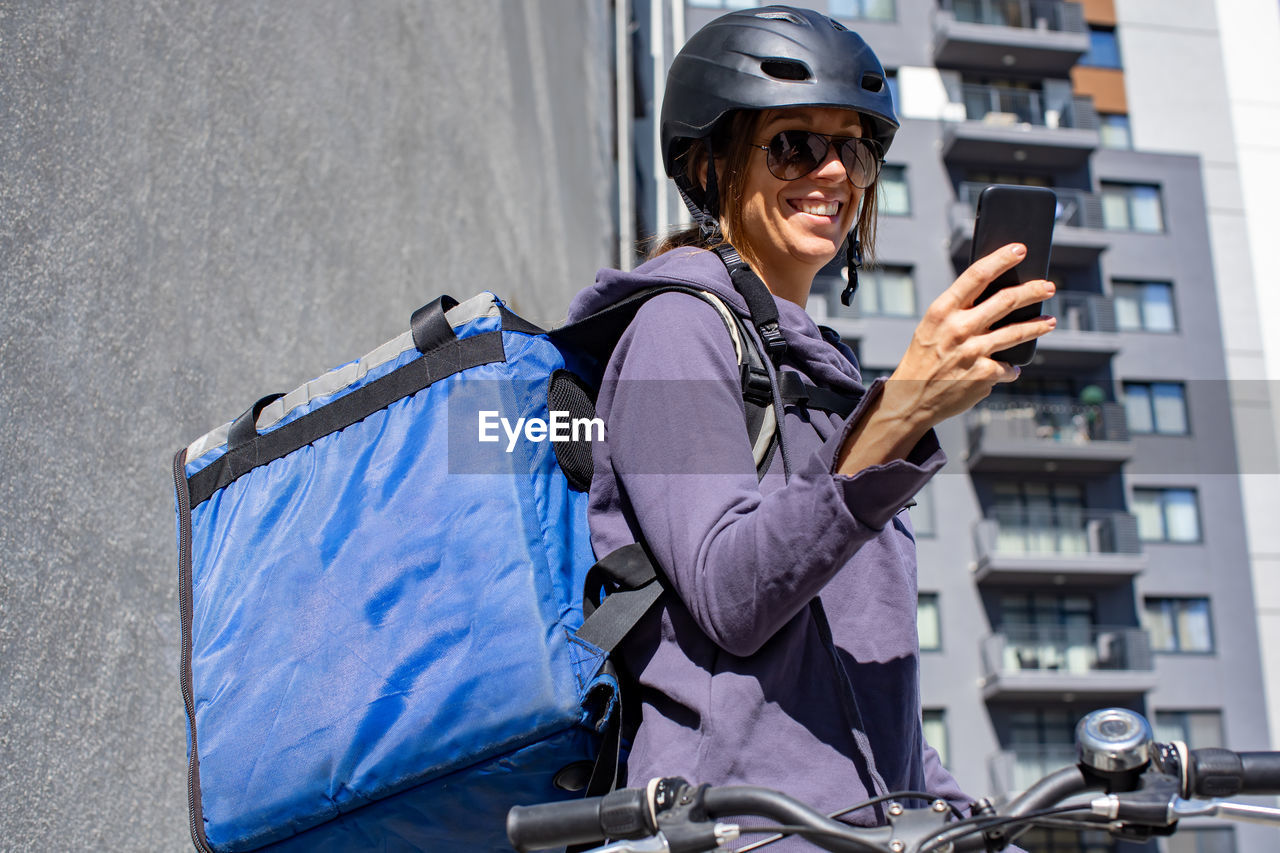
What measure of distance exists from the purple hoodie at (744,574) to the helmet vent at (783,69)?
20.6 inches

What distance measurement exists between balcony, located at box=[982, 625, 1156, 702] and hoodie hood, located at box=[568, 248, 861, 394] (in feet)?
91.8

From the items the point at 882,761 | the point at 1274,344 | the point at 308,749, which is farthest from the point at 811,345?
the point at 1274,344

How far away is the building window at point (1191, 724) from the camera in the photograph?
29000 millimetres

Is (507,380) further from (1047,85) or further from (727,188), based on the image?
(1047,85)

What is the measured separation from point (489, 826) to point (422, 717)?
27 cm

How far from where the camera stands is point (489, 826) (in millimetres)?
1900

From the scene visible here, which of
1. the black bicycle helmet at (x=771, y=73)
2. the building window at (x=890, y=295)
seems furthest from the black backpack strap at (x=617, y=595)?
the building window at (x=890, y=295)

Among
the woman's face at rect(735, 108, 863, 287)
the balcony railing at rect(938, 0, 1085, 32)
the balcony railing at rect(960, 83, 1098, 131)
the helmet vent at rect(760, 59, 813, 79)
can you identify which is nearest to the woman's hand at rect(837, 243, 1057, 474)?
the woman's face at rect(735, 108, 863, 287)

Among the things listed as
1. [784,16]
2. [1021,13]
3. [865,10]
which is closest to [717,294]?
[784,16]

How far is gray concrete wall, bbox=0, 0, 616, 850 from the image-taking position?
2.16m

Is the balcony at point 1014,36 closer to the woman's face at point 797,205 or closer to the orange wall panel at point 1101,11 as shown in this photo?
the orange wall panel at point 1101,11

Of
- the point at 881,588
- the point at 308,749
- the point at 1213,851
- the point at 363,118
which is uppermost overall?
the point at 363,118

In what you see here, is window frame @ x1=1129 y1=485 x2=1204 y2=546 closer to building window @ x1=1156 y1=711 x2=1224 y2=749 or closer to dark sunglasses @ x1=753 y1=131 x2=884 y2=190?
building window @ x1=1156 y1=711 x2=1224 y2=749

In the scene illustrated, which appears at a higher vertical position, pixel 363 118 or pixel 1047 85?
pixel 1047 85
